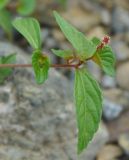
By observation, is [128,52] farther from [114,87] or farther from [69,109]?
[69,109]

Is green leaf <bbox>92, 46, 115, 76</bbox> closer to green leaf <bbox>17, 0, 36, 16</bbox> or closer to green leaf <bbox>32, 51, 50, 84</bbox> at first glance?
green leaf <bbox>32, 51, 50, 84</bbox>

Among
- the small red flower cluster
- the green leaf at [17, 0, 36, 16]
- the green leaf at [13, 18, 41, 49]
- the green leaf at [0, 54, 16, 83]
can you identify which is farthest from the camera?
the green leaf at [17, 0, 36, 16]

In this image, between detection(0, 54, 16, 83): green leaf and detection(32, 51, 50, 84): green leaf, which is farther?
detection(0, 54, 16, 83): green leaf

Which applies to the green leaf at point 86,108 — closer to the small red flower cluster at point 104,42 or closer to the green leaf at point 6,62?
the small red flower cluster at point 104,42

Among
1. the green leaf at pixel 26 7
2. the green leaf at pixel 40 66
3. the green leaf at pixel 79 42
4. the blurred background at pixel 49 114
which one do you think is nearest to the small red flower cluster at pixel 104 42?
the green leaf at pixel 79 42

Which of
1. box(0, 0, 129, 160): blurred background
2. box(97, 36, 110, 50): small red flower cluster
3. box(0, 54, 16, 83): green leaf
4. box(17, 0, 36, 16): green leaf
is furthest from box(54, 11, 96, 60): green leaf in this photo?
box(17, 0, 36, 16): green leaf

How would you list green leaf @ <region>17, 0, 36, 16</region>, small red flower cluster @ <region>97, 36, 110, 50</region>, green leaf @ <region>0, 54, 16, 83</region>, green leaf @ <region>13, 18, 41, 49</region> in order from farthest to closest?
1. green leaf @ <region>17, 0, 36, 16</region>
2. green leaf @ <region>0, 54, 16, 83</region>
3. green leaf @ <region>13, 18, 41, 49</region>
4. small red flower cluster @ <region>97, 36, 110, 50</region>

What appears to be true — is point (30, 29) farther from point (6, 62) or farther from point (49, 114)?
point (49, 114)

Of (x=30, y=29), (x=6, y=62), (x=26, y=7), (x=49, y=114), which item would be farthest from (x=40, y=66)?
(x=26, y=7)
